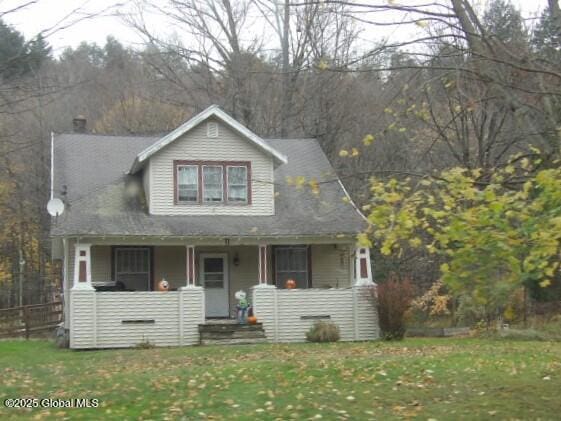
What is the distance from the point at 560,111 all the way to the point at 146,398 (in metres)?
6.23

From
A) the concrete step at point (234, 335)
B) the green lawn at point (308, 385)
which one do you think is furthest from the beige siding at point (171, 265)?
the green lawn at point (308, 385)

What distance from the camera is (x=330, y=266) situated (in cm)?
2225

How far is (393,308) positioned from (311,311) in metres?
2.17

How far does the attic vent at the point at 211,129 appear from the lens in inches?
817

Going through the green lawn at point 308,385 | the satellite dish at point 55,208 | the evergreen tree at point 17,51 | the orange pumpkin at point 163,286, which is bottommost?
the green lawn at point 308,385

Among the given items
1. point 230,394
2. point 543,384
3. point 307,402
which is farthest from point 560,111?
point 230,394

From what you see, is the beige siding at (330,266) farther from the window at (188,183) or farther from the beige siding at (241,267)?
the window at (188,183)

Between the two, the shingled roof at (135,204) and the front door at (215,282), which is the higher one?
the shingled roof at (135,204)

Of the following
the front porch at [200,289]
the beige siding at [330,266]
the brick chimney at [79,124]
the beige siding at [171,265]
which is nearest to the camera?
the front porch at [200,289]

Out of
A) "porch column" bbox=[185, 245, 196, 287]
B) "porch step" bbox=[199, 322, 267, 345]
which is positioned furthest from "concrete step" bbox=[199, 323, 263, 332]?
"porch column" bbox=[185, 245, 196, 287]

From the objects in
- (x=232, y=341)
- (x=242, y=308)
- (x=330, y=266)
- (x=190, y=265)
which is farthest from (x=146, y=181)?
(x=330, y=266)

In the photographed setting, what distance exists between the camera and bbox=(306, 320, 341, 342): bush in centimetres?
1933

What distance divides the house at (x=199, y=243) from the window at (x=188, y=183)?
0.09 ft

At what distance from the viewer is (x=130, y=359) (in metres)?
15.3
